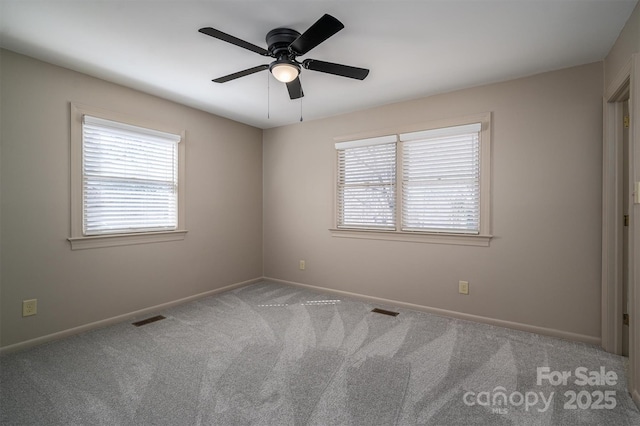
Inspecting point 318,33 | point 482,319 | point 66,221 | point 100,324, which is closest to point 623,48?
point 318,33

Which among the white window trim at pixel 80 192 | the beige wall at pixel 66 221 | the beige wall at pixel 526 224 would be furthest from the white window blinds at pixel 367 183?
the white window trim at pixel 80 192

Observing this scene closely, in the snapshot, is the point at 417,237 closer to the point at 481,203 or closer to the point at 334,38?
the point at 481,203

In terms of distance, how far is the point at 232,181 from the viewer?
441cm

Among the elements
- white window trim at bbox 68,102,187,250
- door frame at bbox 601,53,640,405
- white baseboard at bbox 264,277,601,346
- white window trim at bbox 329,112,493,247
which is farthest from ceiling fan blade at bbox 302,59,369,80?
white baseboard at bbox 264,277,601,346

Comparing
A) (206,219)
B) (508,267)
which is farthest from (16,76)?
(508,267)

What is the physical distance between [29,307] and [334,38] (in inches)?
131

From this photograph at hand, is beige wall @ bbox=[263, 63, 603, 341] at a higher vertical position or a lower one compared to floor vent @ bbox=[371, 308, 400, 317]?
higher

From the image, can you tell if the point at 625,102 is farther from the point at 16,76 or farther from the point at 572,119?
the point at 16,76

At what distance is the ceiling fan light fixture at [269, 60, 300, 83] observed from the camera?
7.09ft

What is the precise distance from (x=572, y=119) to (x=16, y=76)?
187 inches

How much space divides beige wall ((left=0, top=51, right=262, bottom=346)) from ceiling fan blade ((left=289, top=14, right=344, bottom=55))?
7.43 feet

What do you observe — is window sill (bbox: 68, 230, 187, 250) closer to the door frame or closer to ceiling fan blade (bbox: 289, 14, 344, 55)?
ceiling fan blade (bbox: 289, 14, 344, 55)

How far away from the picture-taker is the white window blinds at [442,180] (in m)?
3.24

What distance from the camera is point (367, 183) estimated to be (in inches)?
155
